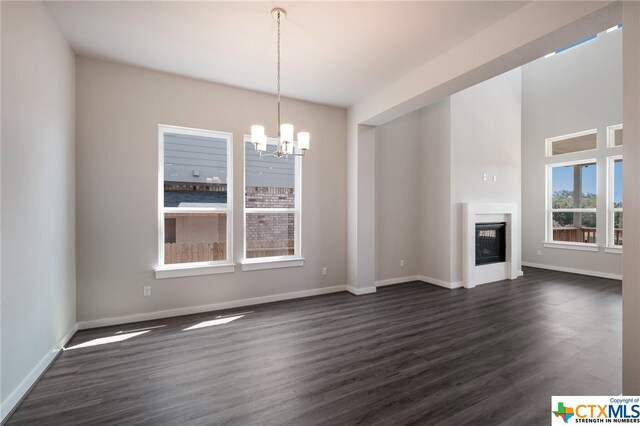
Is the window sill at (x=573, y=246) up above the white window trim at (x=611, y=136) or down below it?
below

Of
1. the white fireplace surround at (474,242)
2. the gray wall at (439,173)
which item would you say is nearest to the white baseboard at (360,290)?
the gray wall at (439,173)

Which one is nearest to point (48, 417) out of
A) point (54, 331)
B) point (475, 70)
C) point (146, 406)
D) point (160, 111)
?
point (146, 406)

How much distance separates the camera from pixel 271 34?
280 centimetres

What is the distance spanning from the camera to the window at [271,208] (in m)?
4.20

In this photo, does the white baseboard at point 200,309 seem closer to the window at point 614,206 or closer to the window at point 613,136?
the window at point 614,206

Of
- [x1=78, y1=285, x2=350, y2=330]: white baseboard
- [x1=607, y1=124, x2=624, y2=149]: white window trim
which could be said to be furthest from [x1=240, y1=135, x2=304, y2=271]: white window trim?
[x1=607, y1=124, x2=624, y2=149]: white window trim

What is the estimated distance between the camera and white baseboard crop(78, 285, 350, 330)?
10.8 ft

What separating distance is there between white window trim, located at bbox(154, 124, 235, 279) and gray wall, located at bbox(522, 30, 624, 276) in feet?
23.1

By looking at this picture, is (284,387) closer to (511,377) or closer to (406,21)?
(511,377)

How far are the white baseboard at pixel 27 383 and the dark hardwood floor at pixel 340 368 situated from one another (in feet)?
0.19

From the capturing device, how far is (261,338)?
3.03m

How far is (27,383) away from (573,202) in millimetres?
9028

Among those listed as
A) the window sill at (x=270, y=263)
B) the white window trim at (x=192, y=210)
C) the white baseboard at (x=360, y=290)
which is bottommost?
the white baseboard at (x=360, y=290)

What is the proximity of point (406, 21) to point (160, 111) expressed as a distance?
9.88 ft
